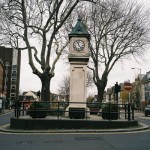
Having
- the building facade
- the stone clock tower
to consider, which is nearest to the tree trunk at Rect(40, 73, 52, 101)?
the stone clock tower

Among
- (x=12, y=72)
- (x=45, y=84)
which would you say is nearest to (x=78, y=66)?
(x=45, y=84)

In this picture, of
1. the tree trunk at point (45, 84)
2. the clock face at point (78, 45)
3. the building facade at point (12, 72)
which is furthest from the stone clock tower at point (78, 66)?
the building facade at point (12, 72)

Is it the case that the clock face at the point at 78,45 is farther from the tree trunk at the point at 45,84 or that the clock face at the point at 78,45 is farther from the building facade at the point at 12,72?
the building facade at the point at 12,72

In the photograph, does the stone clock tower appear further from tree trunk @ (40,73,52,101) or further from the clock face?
tree trunk @ (40,73,52,101)

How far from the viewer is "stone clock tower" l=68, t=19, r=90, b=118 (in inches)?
821

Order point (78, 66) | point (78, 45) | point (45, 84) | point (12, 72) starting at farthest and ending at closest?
1. point (12, 72)
2. point (45, 84)
3. point (78, 45)
4. point (78, 66)

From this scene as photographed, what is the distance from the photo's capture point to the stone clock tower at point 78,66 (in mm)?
20859

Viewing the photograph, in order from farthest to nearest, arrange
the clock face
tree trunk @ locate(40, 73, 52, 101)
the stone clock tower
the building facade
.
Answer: the building facade, tree trunk @ locate(40, 73, 52, 101), the clock face, the stone clock tower

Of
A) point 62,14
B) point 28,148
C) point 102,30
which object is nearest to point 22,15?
point 62,14

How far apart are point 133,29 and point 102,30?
3920 mm

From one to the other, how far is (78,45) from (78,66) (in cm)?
146

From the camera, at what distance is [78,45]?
2138 cm

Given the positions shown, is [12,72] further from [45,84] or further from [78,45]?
[78,45]

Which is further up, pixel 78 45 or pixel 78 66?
pixel 78 45
